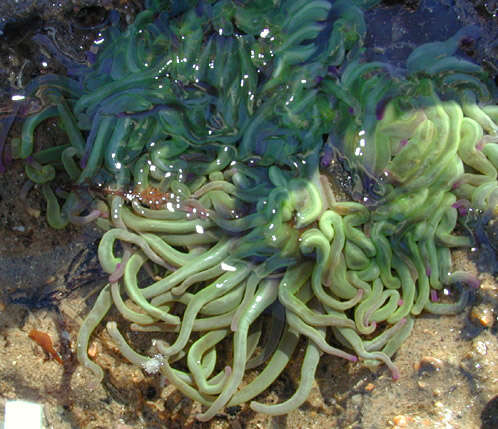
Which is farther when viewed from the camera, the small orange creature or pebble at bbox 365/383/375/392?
the small orange creature

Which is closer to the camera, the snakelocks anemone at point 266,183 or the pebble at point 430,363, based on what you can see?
the snakelocks anemone at point 266,183

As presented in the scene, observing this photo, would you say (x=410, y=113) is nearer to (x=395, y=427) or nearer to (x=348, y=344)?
(x=348, y=344)

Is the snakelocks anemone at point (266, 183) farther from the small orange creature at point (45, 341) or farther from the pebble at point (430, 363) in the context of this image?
the small orange creature at point (45, 341)

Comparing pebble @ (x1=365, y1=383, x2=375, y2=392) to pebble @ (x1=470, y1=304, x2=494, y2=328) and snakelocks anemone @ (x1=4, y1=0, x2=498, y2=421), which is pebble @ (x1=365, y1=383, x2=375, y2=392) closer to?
snakelocks anemone @ (x1=4, y1=0, x2=498, y2=421)

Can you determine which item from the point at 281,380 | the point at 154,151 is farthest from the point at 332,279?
the point at 154,151

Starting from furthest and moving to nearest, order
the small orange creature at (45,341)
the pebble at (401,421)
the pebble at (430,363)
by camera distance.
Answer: the small orange creature at (45,341), the pebble at (430,363), the pebble at (401,421)

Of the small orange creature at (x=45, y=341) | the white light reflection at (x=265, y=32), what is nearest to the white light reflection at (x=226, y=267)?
the small orange creature at (x=45, y=341)

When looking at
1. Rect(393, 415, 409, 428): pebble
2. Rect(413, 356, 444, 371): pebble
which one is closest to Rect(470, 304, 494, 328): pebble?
Rect(413, 356, 444, 371): pebble
